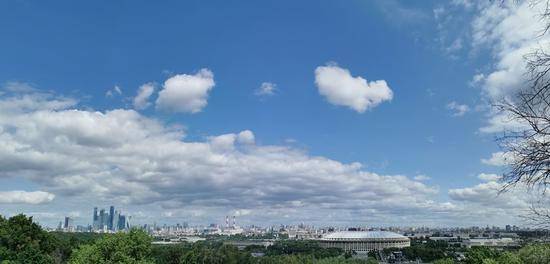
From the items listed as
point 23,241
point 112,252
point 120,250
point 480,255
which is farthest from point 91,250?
point 480,255

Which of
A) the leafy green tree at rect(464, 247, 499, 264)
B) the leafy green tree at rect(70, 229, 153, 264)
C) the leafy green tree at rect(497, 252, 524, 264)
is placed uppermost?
the leafy green tree at rect(70, 229, 153, 264)

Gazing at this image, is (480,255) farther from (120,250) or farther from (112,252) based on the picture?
(112,252)

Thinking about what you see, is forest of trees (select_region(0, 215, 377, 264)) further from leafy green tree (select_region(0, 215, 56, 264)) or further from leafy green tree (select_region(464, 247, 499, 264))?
leafy green tree (select_region(464, 247, 499, 264))

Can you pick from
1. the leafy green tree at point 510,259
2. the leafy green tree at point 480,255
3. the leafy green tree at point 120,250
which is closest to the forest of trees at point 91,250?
the leafy green tree at point 120,250

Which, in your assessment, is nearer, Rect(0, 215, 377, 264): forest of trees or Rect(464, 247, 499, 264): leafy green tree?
Rect(0, 215, 377, 264): forest of trees

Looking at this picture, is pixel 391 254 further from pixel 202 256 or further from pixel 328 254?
pixel 202 256

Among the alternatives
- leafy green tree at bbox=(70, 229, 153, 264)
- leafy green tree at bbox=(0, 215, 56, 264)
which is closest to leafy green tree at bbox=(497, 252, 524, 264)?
leafy green tree at bbox=(70, 229, 153, 264)

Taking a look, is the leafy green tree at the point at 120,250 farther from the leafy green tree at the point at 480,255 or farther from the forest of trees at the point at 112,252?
the leafy green tree at the point at 480,255

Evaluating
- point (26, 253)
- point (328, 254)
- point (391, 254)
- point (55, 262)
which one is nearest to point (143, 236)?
point (26, 253)
